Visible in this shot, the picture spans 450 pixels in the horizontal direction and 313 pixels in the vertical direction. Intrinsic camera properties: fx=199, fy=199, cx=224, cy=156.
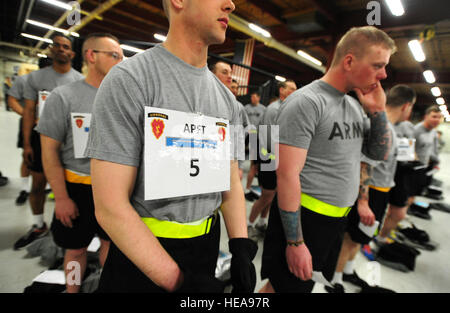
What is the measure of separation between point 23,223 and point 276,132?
315 cm

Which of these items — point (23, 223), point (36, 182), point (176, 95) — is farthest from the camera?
point (23, 223)

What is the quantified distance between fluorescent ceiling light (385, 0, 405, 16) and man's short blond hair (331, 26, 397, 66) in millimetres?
125

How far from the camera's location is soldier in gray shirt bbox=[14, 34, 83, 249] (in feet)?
6.25

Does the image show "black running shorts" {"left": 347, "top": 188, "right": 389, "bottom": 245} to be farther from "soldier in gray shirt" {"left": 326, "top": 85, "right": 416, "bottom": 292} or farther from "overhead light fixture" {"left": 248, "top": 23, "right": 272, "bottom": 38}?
"overhead light fixture" {"left": 248, "top": 23, "right": 272, "bottom": 38}

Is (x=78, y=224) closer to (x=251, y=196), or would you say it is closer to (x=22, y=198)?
(x=22, y=198)

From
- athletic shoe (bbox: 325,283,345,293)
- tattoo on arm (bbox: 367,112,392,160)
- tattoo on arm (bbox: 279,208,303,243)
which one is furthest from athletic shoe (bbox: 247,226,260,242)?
tattoo on arm (bbox: 367,112,392,160)

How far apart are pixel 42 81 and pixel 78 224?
163 cm

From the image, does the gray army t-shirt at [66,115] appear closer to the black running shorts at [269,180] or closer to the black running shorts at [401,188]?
the black running shorts at [269,180]

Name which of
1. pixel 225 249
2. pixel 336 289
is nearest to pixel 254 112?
pixel 225 249

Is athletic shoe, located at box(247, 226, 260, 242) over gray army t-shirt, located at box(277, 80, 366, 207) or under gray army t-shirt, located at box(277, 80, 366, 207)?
under

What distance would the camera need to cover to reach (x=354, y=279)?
1979 millimetres

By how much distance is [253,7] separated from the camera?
3.02 ft
